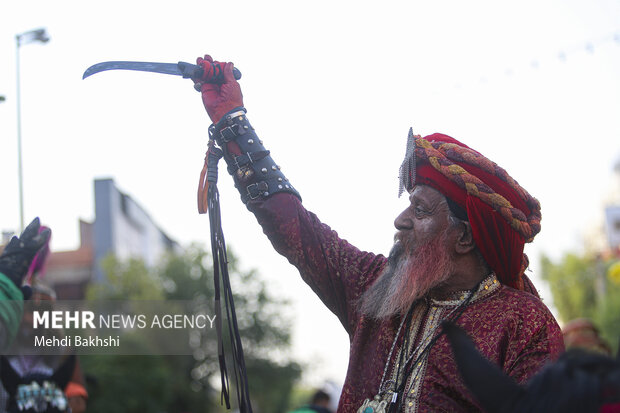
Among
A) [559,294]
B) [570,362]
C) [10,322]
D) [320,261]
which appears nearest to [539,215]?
[320,261]

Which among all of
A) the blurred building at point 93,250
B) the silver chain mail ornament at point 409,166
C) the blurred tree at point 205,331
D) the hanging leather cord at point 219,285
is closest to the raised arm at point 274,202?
the hanging leather cord at point 219,285

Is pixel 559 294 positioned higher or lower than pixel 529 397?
higher

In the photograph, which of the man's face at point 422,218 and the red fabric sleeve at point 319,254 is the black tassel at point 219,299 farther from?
the man's face at point 422,218

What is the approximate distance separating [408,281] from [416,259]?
0.30 ft

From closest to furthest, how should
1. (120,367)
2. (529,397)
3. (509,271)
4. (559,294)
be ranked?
(529,397) < (509,271) < (120,367) < (559,294)

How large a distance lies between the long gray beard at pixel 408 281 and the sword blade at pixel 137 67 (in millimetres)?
1119

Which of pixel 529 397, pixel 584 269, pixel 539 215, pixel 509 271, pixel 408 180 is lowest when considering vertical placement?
pixel 529 397

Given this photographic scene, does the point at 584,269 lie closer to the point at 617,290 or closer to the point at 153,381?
the point at 617,290

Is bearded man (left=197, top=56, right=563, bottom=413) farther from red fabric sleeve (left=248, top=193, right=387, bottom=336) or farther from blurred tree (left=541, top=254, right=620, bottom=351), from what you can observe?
blurred tree (left=541, top=254, right=620, bottom=351)

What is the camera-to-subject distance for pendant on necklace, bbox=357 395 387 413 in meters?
2.68

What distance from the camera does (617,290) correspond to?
34.7 m

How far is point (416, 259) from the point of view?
292 cm

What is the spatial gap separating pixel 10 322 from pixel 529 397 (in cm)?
260

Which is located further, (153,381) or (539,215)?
(153,381)
